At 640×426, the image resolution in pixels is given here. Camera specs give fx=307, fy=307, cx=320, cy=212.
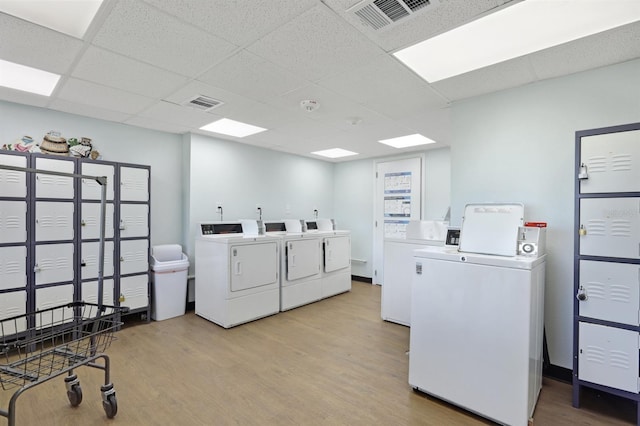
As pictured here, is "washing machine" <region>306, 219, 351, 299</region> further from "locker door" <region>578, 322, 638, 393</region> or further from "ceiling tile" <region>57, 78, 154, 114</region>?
"locker door" <region>578, 322, 638, 393</region>

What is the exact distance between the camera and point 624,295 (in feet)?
6.40

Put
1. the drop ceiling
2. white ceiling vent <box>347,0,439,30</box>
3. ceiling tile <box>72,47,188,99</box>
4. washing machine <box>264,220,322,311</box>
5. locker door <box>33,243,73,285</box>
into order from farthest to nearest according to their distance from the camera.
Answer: washing machine <box>264,220,322,311</box>, locker door <box>33,243,73,285</box>, ceiling tile <box>72,47,188,99</box>, the drop ceiling, white ceiling vent <box>347,0,439,30</box>

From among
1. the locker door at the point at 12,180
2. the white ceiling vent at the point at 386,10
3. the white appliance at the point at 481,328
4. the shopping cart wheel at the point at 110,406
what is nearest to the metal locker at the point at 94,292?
the locker door at the point at 12,180

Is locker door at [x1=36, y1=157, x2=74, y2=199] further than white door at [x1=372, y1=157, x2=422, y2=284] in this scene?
No

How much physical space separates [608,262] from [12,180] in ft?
15.7

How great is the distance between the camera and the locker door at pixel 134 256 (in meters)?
3.53

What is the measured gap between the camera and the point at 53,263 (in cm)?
303

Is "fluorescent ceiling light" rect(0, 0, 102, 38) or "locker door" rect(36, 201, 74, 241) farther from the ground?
"fluorescent ceiling light" rect(0, 0, 102, 38)

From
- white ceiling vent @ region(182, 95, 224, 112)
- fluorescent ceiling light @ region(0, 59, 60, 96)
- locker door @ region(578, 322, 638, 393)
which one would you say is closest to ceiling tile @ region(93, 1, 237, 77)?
white ceiling vent @ region(182, 95, 224, 112)

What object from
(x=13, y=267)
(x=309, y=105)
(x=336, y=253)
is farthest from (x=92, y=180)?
(x=336, y=253)

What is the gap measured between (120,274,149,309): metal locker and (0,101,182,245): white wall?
60cm

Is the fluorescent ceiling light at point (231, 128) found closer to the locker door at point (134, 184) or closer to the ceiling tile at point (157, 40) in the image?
the locker door at point (134, 184)

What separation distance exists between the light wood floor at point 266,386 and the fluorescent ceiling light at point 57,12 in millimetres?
2480

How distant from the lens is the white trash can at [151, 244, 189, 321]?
3.80m
